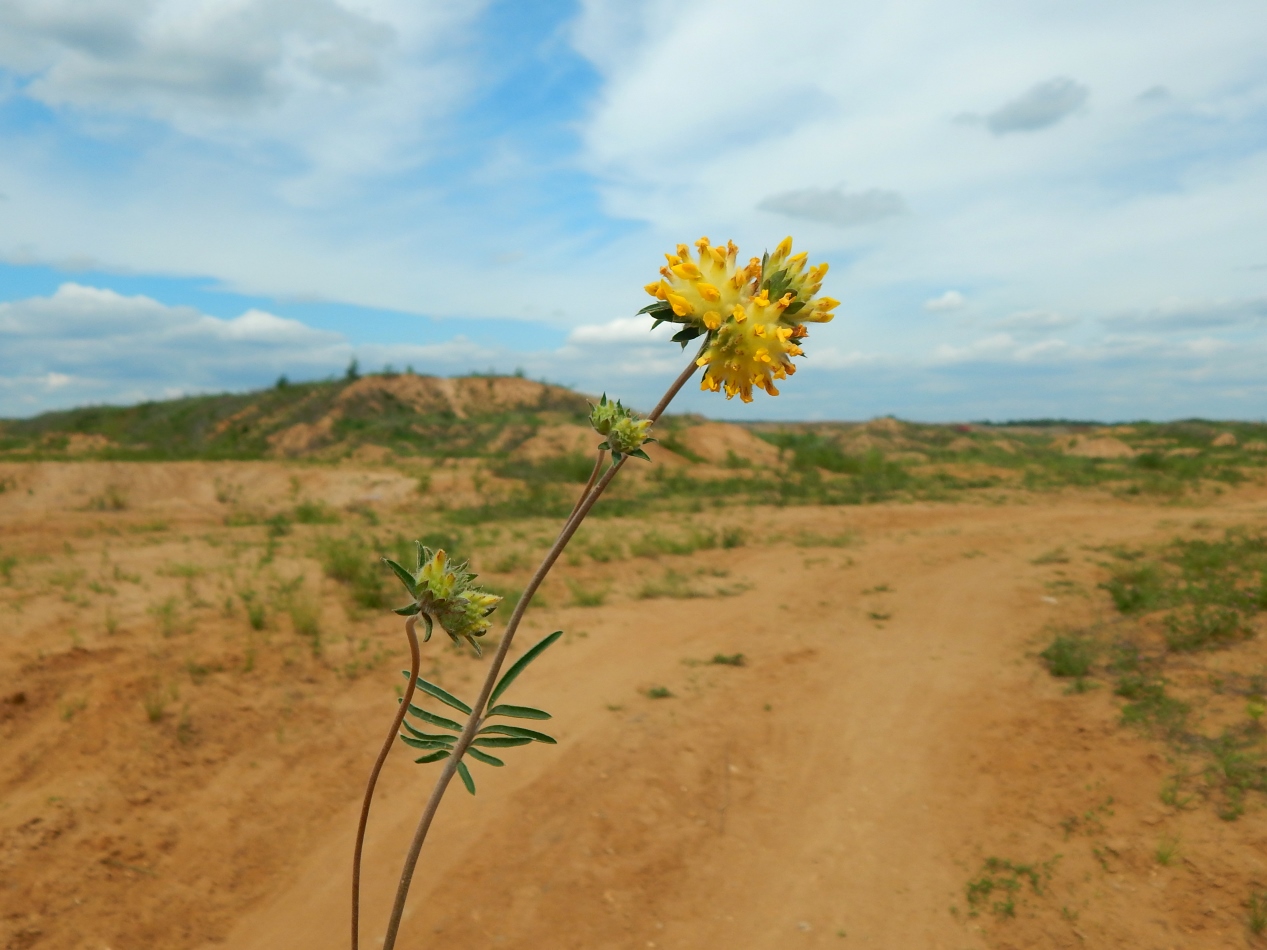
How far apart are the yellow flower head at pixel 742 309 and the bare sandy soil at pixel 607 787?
303 cm

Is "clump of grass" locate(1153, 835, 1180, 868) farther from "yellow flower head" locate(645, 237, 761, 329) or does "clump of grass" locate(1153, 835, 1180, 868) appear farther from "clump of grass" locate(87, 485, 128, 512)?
"clump of grass" locate(87, 485, 128, 512)

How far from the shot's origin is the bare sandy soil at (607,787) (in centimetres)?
352

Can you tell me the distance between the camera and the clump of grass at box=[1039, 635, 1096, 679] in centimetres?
592

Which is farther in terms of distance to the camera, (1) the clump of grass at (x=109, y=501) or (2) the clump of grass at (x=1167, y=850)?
(1) the clump of grass at (x=109, y=501)

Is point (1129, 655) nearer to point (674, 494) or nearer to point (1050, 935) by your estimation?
point (1050, 935)

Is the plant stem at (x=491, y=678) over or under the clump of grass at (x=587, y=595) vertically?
over

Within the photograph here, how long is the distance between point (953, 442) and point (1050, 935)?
116 ft

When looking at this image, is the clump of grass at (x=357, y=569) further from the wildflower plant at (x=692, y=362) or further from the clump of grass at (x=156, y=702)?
the wildflower plant at (x=692, y=362)

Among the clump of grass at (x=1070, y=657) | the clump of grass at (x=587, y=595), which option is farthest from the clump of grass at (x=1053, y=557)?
the clump of grass at (x=587, y=595)

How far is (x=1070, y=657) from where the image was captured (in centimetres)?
A: 606

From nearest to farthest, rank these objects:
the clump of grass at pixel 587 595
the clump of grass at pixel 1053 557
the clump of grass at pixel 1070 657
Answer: the clump of grass at pixel 1070 657, the clump of grass at pixel 587 595, the clump of grass at pixel 1053 557

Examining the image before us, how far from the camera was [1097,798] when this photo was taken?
4.32 meters

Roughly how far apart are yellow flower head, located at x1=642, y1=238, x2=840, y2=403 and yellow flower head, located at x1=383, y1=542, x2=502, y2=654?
1.74ft

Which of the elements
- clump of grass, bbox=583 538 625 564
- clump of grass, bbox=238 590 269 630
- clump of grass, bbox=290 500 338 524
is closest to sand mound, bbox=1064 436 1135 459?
clump of grass, bbox=583 538 625 564
